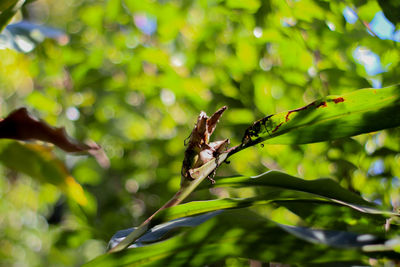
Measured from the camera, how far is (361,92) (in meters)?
0.42

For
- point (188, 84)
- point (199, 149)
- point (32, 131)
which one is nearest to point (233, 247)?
point (199, 149)

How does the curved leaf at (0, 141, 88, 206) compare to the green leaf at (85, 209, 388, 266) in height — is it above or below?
below

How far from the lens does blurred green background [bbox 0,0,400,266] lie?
0.77 m

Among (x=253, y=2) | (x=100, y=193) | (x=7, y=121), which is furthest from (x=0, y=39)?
(x=100, y=193)

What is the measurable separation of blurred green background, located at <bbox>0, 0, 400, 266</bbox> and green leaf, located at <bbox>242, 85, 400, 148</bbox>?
259 millimetres

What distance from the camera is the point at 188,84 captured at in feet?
3.41

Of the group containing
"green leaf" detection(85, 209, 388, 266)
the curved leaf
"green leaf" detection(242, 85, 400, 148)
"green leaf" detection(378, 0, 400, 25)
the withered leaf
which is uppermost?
"green leaf" detection(378, 0, 400, 25)

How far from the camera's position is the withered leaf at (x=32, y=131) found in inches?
21.7

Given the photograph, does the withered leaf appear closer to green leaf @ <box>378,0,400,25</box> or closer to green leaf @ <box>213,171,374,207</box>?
green leaf @ <box>213,171,374,207</box>

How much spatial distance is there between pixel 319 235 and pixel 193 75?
0.88 metres

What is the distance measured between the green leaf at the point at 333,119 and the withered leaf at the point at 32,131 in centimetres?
28

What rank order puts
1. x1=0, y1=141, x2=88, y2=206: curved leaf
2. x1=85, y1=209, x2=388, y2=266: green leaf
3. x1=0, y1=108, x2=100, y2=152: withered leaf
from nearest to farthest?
1. x1=85, y1=209, x2=388, y2=266: green leaf
2. x1=0, y1=108, x2=100, y2=152: withered leaf
3. x1=0, y1=141, x2=88, y2=206: curved leaf

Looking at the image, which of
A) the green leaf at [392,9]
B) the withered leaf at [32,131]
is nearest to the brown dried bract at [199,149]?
the withered leaf at [32,131]

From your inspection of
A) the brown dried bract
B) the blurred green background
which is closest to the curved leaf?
the blurred green background
